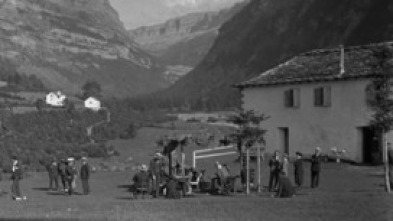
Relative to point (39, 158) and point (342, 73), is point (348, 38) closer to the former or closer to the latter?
point (39, 158)

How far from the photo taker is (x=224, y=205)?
24.1m

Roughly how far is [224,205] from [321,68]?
71.0 feet

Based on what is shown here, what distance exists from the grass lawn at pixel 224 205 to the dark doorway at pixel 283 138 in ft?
34.4

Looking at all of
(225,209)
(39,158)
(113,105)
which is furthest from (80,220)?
(113,105)

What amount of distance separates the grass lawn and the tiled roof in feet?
28.7

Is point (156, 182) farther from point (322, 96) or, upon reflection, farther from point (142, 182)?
point (322, 96)

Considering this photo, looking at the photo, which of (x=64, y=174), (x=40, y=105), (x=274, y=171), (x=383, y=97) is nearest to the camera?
(x=383, y=97)

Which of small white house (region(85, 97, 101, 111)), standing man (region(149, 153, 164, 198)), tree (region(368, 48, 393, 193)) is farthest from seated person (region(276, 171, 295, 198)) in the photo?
small white house (region(85, 97, 101, 111))

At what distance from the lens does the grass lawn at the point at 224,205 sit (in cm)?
2105

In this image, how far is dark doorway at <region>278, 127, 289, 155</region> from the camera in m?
44.6

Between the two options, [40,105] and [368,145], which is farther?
[40,105]

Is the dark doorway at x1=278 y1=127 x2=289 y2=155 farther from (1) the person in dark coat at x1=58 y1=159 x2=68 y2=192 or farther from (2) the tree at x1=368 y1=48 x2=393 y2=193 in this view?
(2) the tree at x1=368 y1=48 x2=393 y2=193

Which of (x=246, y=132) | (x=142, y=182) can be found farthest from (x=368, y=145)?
(x=142, y=182)

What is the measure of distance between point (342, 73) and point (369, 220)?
22286 mm
